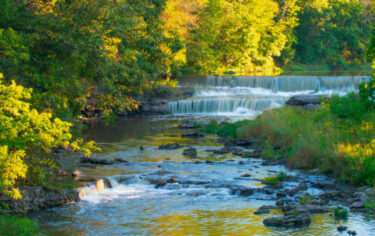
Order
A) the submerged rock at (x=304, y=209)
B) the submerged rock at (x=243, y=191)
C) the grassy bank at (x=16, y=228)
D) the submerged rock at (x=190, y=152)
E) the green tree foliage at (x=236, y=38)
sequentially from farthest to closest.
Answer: the green tree foliage at (x=236, y=38)
the submerged rock at (x=190, y=152)
the submerged rock at (x=243, y=191)
the submerged rock at (x=304, y=209)
the grassy bank at (x=16, y=228)

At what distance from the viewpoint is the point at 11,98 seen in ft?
28.6

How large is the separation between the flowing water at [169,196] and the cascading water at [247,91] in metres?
7.58

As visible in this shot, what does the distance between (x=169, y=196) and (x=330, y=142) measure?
219 inches

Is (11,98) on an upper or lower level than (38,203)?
upper

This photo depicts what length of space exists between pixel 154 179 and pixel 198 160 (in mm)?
3304

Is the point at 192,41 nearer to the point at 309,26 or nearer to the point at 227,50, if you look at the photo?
the point at 227,50

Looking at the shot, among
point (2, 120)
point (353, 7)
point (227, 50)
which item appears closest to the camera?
point (2, 120)

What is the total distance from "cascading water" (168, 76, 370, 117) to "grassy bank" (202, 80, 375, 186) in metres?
11.5

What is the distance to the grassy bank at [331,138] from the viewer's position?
13.9 metres

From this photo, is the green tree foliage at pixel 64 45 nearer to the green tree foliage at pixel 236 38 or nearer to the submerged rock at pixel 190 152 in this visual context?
the submerged rock at pixel 190 152

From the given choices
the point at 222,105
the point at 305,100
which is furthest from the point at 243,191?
the point at 222,105

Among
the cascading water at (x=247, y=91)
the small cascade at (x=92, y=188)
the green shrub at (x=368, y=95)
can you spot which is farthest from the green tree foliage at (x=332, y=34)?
the small cascade at (x=92, y=188)

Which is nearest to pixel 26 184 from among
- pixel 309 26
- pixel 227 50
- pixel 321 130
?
pixel 321 130

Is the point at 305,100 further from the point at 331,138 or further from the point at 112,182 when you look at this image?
the point at 112,182
